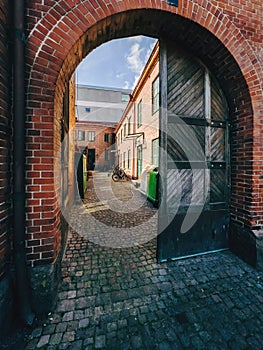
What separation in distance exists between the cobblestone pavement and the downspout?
35cm

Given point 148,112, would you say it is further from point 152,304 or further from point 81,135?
point 81,135

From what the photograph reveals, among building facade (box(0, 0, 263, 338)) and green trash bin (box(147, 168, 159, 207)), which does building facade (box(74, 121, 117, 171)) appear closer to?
green trash bin (box(147, 168, 159, 207))

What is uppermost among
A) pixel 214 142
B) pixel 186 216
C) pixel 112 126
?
pixel 112 126

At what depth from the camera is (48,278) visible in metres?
1.91

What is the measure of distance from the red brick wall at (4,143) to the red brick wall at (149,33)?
19 centimetres

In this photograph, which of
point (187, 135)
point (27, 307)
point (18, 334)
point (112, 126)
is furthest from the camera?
point (112, 126)

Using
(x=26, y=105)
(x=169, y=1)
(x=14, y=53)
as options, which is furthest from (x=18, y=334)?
(x=169, y=1)

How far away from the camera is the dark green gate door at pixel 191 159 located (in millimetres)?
2891

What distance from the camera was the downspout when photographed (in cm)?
173

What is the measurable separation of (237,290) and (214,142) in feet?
7.70

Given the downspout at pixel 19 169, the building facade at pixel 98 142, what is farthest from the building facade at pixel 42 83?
the building facade at pixel 98 142

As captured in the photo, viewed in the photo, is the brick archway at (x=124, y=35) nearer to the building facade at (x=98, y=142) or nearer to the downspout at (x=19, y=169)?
the downspout at (x=19, y=169)

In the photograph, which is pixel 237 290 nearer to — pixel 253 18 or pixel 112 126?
pixel 253 18

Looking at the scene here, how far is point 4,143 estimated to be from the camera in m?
1.71
